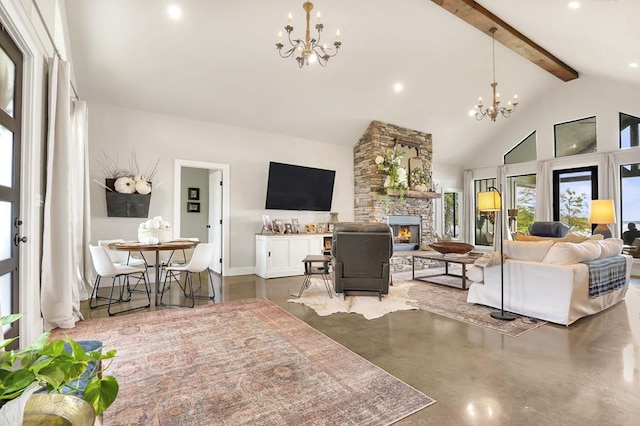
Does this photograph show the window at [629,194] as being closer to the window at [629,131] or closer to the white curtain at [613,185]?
the white curtain at [613,185]

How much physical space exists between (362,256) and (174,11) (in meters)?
3.82

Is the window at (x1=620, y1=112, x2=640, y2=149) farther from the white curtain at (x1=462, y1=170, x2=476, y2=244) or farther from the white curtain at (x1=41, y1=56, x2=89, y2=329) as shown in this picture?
the white curtain at (x1=41, y1=56, x2=89, y2=329)

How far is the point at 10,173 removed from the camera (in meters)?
2.28

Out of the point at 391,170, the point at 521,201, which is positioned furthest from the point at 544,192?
the point at 391,170

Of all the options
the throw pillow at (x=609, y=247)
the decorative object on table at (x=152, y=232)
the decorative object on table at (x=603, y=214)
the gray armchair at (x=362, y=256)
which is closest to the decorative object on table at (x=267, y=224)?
the gray armchair at (x=362, y=256)

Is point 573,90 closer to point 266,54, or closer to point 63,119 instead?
point 266,54

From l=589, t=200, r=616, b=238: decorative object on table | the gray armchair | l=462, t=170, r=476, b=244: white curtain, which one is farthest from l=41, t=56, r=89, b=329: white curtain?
l=462, t=170, r=476, b=244: white curtain

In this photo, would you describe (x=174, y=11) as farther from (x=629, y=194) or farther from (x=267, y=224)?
(x=629, y=194)

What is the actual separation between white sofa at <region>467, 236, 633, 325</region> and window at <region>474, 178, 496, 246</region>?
17.2ft

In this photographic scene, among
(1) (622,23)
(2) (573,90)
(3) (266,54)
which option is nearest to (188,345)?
(3) (266,54)

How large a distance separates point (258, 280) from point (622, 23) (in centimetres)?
635

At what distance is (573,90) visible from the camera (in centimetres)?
722

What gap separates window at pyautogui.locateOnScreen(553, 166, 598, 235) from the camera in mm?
7113

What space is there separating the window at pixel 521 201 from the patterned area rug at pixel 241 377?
7709 millimetres
